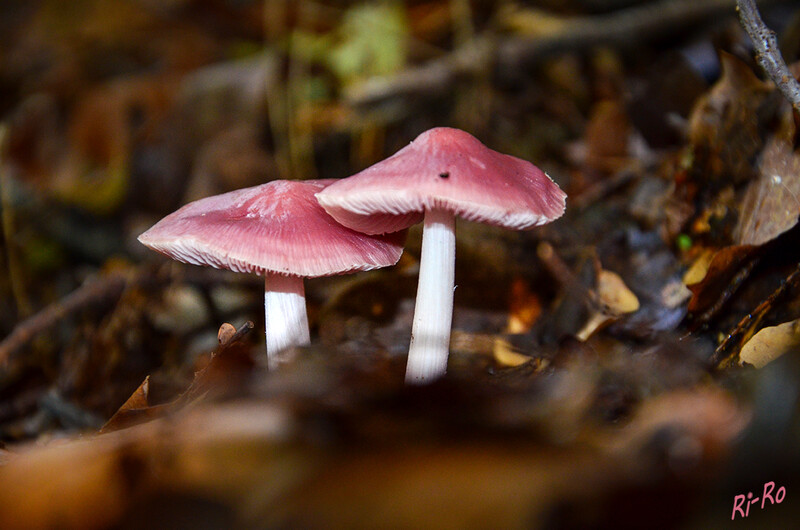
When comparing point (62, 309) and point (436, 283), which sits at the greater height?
point (62, 309)

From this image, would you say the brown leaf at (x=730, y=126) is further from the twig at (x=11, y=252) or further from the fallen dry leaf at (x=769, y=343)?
the twig at (x=11, y=252)

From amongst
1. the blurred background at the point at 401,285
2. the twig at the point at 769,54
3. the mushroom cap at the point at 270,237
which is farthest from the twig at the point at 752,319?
the mushroom cap at the point at 270,237

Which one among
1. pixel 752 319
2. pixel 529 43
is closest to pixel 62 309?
pixel 752 319

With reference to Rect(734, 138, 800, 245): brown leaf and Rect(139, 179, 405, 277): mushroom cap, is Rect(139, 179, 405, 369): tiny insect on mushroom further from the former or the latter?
Rect(734, 138, 800, 245): brown leaf

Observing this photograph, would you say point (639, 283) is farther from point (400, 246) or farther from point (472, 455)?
point (472, 455)

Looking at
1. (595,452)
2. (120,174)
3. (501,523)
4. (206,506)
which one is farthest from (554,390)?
(120,174)

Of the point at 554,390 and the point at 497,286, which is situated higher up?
the point at 497,286

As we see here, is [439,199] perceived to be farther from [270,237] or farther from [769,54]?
[769,54]
